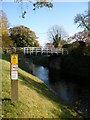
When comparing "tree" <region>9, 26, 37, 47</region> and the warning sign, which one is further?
"tree" <region>9, 26, 37, 47</region>

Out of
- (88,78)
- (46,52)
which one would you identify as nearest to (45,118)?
(88,78)

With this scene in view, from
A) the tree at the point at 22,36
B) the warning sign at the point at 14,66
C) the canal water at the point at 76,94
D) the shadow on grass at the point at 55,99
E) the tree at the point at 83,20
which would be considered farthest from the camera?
the tree at the point at 22,36

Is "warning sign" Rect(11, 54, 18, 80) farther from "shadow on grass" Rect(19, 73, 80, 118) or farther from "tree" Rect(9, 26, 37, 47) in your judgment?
"tree" Rect(9, 26, 37, 47)

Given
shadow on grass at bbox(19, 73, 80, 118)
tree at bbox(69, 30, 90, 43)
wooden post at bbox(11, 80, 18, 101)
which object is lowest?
Answer: shadow on grass at bbox(19, 73, 80, 118)

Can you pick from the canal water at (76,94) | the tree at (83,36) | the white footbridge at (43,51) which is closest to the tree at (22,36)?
the white footbridge at (43,51)

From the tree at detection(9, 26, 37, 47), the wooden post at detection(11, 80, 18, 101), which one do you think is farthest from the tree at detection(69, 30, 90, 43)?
the wooden post at detection(11, 80, 18, 101)

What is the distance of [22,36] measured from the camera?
89.7 metres

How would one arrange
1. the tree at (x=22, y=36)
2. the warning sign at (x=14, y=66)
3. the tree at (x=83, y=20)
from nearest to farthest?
the warning sign at (x=14, y=66) < the tree at (x=83, y=20) < the tree at (x=22, y=36)

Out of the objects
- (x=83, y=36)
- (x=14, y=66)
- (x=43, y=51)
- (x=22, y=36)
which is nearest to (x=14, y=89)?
(x=14, y=66)

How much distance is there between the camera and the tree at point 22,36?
86.9 metres

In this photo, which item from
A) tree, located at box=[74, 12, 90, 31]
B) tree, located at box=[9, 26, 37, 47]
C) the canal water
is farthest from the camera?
tree, located at box=[9, 26, 37, 47]

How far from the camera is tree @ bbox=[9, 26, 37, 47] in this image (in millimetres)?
86931

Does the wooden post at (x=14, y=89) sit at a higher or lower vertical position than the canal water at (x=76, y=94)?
higher

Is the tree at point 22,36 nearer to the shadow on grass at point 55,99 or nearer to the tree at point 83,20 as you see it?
the tree at point 83,20
